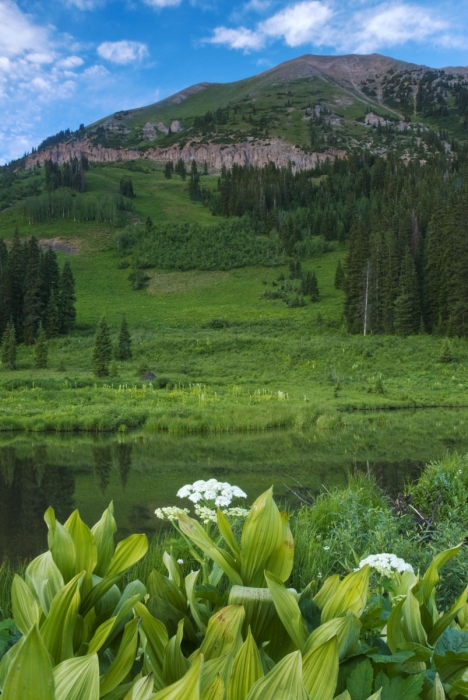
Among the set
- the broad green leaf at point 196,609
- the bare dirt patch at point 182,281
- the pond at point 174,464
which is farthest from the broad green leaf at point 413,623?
the bare dirt patch at point 182,281

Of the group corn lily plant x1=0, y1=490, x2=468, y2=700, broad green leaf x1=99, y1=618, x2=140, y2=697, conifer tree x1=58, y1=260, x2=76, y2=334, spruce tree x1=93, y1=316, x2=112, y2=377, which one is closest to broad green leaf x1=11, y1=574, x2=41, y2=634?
corn lily plant x1=0, y1=490, x2=468, y2=700

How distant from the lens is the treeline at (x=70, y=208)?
87000mm

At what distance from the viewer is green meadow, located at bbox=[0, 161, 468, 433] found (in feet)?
63.5

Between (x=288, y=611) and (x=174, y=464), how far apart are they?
1136 cm

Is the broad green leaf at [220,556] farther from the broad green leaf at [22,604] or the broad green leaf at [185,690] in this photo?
the broad green leaf at [185,690]

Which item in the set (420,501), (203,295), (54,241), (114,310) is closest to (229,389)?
(420,501)

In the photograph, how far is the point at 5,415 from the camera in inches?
734

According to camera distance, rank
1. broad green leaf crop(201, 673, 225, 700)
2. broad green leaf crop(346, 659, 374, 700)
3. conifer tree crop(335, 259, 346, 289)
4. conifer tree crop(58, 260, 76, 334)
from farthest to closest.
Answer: conifer tree crop(335, 259, 346, 289), conifer tree crop(58, 260, 76, 334), broad green leaf crop(346, 659, 374, 700), broad green leaf crop(201, 673, 225, 700)

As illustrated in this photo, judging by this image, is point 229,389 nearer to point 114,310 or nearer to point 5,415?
point 5,415

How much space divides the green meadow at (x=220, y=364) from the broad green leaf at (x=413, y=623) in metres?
16.5

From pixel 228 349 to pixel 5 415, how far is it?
64.8ft

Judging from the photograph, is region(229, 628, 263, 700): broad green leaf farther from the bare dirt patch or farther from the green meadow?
the bare dirt patch

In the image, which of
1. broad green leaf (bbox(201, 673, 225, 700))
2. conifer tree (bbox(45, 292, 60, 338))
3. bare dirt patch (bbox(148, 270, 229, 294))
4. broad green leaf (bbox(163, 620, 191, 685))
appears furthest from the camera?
bare dirt patch (bbox(148, 270, 229, 294))

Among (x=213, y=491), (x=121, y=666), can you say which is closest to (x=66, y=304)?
(x=213, y=491)
